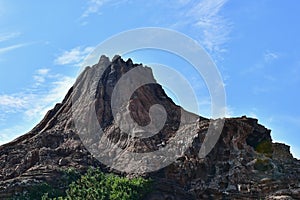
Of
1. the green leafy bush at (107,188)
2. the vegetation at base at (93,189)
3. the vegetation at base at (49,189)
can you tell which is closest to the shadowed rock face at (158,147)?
the vegetation at base at (49,189)

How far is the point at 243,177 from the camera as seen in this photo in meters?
52.7

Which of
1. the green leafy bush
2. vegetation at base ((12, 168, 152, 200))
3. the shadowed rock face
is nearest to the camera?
the green leafy bush

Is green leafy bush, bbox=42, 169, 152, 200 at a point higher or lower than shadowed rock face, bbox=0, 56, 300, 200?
lower

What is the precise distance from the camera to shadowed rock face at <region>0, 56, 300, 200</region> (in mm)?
51562

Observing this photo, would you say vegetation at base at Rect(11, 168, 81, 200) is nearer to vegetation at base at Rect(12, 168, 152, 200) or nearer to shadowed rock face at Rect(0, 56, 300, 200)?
vegetation at base at Rect(12, 168, 152, 200)

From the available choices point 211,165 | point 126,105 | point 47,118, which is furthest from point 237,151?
point 47,118

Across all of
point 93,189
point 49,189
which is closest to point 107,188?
point 93,189

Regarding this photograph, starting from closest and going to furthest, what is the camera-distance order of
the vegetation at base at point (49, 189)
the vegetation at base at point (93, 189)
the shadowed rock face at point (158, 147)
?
the vegetation at base at point (93, 189), the vegetation at base at point (49, 189), the shadowed rock face at point (158, 147)

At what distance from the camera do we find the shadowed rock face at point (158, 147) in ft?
169

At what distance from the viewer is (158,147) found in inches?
2249

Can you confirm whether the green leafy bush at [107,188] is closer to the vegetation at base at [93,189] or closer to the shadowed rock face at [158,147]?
the vegetation at base at [93,189]

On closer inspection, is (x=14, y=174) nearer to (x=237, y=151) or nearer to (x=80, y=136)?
(x=80, y=136)

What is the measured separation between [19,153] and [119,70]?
17.4 meters

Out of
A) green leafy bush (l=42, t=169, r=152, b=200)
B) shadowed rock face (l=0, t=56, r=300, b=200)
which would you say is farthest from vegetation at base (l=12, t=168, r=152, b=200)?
shadowed rock face (l=0, t=56, r=300, b=200)
